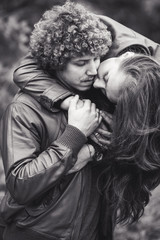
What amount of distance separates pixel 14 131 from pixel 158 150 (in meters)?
0.61

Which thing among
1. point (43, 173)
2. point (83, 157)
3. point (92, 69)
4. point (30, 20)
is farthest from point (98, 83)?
point (30, 20)

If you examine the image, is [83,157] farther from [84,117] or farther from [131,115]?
[131,115]

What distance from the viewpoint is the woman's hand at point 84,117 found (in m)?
2.26

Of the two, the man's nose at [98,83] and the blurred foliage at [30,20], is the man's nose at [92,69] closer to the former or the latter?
the man's nose at [98,83]

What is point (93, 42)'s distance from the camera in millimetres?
2266

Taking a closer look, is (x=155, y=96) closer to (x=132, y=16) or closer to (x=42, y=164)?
(x=42, y=164)

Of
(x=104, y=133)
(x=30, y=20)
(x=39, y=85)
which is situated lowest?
Answer: (x=30, y=20)

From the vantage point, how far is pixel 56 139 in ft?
7.54

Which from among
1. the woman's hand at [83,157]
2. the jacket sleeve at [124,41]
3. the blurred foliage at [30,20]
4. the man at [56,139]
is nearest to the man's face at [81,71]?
the man at [56,139]

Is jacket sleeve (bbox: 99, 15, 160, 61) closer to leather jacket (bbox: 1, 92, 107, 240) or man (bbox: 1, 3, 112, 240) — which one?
man (bbox: 1, 3, 112, 240)

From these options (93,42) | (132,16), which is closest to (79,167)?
(93,42)

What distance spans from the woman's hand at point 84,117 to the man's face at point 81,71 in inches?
2.9

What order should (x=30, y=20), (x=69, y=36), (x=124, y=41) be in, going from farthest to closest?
(x=30, y=20) → (x=124, y=41) → (x=69, y=36)

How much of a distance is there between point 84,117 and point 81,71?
0.64 ft
